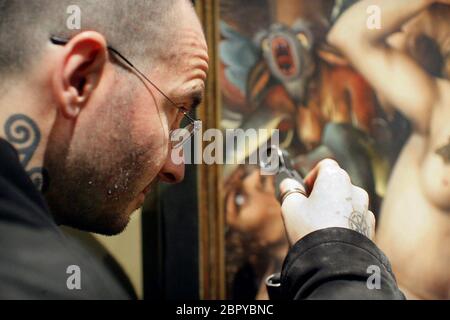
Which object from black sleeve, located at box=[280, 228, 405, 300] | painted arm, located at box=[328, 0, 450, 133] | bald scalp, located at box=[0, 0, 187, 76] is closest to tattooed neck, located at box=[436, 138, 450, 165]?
painted arm, located at box=[328, 0, 450, 133]

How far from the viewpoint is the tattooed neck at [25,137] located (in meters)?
0.91

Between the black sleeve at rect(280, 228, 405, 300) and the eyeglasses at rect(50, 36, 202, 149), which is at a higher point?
the eyeglasses at rect(50, 36, 202, 149)

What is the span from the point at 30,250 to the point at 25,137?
20 centimetres

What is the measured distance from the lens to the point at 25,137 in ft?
3.03

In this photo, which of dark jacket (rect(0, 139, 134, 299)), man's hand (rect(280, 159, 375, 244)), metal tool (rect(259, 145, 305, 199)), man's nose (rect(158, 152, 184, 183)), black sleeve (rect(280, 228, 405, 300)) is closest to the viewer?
dark jacket (rect(0, 139, 134, 299))

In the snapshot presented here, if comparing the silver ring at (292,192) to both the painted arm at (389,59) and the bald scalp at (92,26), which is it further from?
the painted arm at (389,59)

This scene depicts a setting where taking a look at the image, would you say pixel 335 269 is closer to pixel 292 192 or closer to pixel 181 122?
pixel 292 192

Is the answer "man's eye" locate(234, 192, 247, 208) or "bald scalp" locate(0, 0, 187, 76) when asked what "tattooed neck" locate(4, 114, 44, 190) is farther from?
"man's eye" locate(234, 192, 247, 208)

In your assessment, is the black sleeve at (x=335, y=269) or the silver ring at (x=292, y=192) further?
the silver ring at (x=292, y=192)

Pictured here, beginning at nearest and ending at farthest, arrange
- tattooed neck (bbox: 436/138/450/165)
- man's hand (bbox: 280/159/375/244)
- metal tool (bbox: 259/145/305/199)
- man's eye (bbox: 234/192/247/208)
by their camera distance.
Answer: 1. man's hand (bbox: 280/159/375/244)
2. metal tool (bbox: 259/145/305/199)
3. tattooed neck (bbox: 436/138/450/165)
4. man's eye (bbox: 234/192/247/208)

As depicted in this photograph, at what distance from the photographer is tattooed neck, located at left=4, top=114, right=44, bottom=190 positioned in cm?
91

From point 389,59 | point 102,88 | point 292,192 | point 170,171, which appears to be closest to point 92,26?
point 102,88

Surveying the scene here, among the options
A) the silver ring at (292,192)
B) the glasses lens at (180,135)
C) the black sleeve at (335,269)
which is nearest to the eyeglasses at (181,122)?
the glasses lens at (180,135)

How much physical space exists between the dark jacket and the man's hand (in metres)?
0.36
